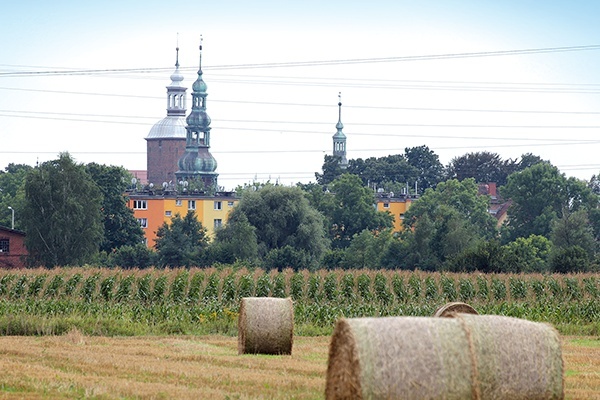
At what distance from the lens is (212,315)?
135ft

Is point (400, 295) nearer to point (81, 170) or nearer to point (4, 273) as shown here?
point (4, 273)

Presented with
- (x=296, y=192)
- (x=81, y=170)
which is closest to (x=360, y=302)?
(x=81, y=170)

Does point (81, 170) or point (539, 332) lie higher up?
point (81, 170)

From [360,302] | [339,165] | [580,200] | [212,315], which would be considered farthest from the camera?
[339,165]

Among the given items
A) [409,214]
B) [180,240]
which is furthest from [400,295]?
[409,214]

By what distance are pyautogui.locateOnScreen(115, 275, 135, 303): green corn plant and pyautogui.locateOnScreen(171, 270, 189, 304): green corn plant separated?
0.99m

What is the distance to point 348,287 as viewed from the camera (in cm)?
5041

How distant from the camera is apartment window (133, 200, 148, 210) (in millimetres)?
157625

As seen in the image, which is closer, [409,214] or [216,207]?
[409,214]

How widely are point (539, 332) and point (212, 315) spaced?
2401 centimetres

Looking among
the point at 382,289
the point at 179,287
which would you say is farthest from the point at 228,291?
the point at 382,289

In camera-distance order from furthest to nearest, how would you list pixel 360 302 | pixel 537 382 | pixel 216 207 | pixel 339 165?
pixel 339 165 < pixel 216 207 < pixel 360 302 < pixel 537 382

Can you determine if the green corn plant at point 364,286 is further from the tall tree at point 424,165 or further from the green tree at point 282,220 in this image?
the tall tree at point 424,165

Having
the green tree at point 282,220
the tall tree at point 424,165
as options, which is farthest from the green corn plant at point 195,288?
the tall tree at point 424,165
